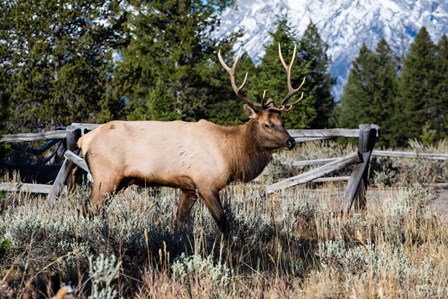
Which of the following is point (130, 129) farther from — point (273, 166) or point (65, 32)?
point (65, 32)

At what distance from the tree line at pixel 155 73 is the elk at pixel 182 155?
1.63m

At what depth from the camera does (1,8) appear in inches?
763

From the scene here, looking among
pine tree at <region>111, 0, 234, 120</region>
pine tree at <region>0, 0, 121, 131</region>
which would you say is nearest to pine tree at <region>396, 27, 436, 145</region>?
pine tree at <region>111, 0, 234, 120</region>

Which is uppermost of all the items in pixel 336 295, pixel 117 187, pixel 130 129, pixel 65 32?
pixel 65 32

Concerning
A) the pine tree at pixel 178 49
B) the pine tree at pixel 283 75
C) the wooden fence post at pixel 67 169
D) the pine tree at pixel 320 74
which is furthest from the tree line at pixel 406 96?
the wooden fence post at pixel 67 169

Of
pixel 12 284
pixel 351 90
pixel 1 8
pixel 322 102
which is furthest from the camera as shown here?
pixel 351 90

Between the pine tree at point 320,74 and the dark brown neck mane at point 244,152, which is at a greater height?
the pine tree at point 320,74

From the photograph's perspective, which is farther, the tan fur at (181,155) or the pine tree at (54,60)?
the pine tree at (54,60)

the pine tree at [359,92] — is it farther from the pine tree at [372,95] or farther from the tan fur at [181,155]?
the tan fur at [181,155]

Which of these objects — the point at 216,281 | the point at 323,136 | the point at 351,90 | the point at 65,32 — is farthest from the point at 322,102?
the point at 216,281

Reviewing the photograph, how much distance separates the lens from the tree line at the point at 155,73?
19.3m

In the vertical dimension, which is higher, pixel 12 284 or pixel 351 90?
pixel 351 90

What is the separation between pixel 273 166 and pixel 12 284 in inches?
347

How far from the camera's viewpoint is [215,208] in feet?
18.3
